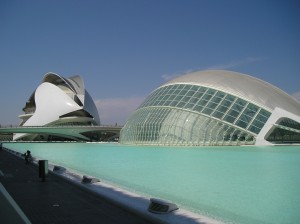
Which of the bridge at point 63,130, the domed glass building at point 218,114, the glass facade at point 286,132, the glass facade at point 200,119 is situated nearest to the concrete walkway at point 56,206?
the glass facade at point 200,119

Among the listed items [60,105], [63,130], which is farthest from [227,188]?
[60,105]

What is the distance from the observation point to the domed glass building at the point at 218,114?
104 ft

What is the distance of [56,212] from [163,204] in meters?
2.18

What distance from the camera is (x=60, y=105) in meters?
79.4

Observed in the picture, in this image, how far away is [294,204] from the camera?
817 centimetres

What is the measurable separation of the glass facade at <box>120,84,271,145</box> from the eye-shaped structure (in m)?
45.2

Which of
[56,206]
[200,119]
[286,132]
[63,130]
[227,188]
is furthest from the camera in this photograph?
[63,130]

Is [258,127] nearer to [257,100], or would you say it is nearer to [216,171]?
[257,100]

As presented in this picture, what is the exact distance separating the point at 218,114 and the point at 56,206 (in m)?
26.0

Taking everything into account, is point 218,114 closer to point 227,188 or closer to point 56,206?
point 227,188

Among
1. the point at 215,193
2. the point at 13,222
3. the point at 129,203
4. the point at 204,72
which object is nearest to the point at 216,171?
the point at 215,193

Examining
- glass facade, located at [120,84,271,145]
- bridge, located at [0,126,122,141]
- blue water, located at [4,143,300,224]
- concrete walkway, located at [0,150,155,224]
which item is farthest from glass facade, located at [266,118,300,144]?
bridge, located at [0,126,122,141]

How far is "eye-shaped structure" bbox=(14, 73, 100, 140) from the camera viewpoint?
79188 millimetres

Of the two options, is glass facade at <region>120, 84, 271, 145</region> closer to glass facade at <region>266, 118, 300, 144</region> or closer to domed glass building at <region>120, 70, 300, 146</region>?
domed glass building at <region>120, 70, 300, 146</region>
